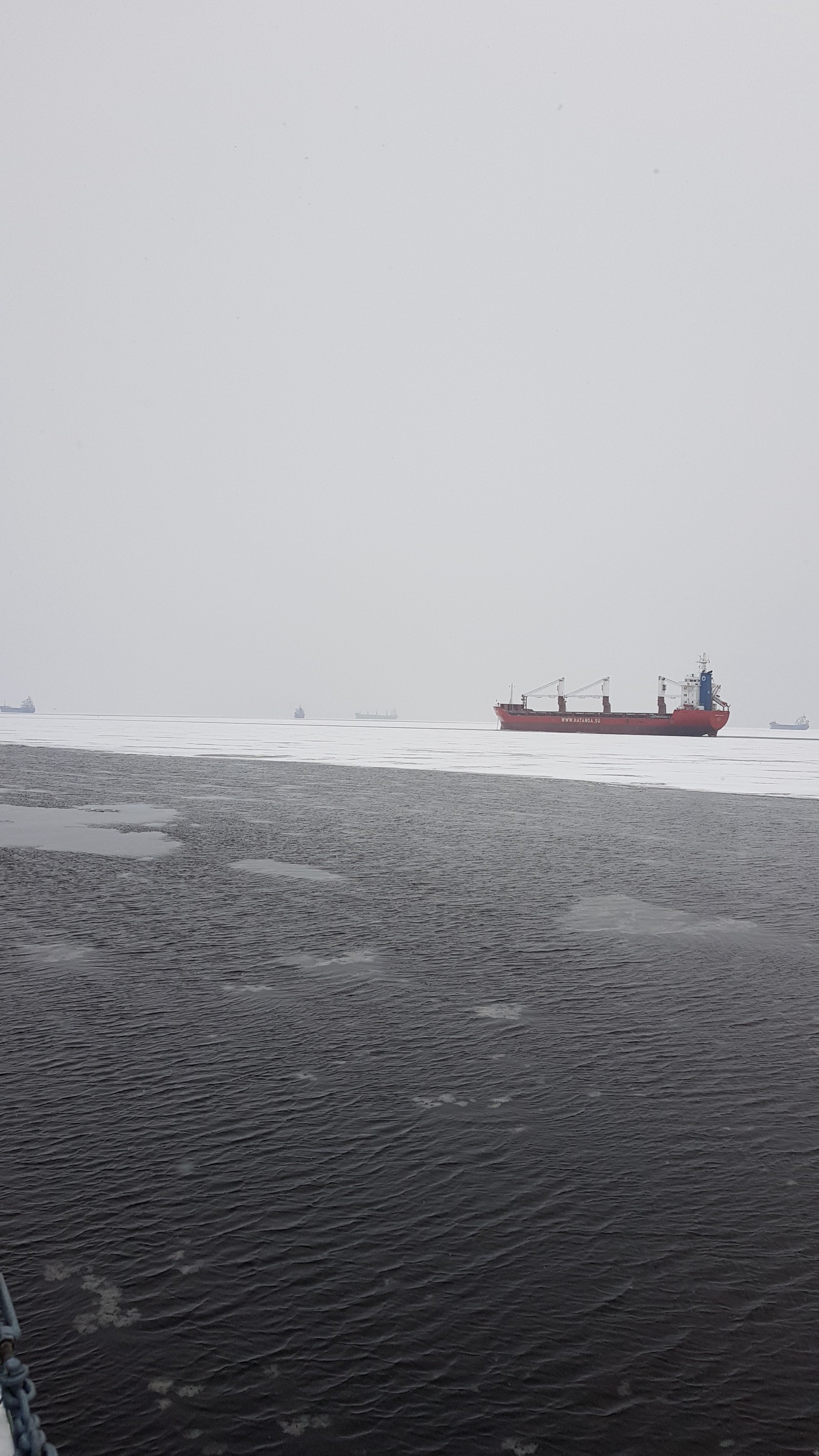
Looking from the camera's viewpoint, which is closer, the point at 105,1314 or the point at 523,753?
the point at 105,1314

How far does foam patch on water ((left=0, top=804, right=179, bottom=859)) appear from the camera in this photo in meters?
28.2

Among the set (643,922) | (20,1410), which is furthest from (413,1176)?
(643,922)

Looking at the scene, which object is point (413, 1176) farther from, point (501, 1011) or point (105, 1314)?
point (501, 1011)

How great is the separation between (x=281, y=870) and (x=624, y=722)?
12713cm

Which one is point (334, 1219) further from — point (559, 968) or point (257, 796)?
point (257, 796)

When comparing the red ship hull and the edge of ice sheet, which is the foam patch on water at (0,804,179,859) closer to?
the edge of ice sheet

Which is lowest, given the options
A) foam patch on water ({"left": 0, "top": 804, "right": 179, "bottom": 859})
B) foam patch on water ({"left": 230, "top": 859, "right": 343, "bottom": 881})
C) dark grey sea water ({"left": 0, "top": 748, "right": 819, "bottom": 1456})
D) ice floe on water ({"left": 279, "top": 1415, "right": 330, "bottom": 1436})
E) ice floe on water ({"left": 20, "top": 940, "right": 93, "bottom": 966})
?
ice floe on water ({"left": 279, "top": 1415, "right": 330, "bottom": 1436})

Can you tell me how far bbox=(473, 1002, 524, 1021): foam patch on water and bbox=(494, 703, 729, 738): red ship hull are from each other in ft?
424

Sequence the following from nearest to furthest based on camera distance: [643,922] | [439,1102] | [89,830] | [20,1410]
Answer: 1. [20,1410]
2. [439,1102]
3. [643,922]
4. [89,830]

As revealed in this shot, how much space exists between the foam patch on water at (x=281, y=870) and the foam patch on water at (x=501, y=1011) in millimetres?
10488

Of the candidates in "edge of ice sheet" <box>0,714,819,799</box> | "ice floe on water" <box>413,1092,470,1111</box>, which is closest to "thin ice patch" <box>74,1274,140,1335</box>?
"ice floe on water" <box>413,1092,470,1111</box>

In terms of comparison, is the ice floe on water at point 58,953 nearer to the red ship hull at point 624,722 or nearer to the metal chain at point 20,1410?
the metal chain at point 20,1410

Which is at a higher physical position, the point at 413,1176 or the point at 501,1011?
the point at 501,1011

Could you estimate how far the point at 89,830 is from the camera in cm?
3269
